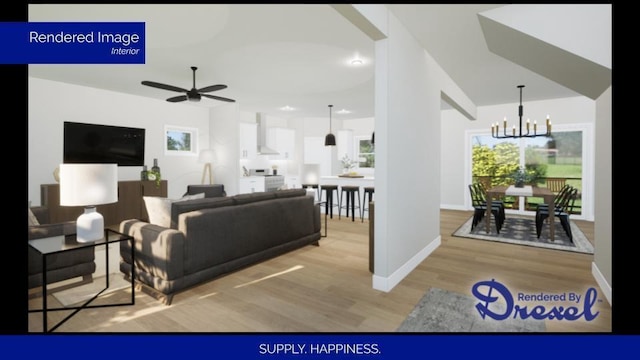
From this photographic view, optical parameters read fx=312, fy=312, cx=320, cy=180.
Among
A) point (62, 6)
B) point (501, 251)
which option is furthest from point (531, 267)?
point (62, 6)

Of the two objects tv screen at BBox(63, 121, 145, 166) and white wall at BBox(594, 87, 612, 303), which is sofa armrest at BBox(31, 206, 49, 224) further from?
white wall at BBox(594, 87, 612, 303)

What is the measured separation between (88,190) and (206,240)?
3.33ft

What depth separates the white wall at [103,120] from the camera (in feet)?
17.1

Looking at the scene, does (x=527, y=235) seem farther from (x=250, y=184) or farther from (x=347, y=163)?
(x=250, y=184)

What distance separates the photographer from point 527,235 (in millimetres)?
5016

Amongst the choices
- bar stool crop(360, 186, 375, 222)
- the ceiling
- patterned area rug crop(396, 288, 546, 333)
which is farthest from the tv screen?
patterned area rug crop(396, 288, 546, 333)

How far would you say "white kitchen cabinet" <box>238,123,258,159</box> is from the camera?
7.78 metres

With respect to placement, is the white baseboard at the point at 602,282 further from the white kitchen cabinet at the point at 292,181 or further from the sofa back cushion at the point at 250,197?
the white kitchen cabinet at the point at 292,181

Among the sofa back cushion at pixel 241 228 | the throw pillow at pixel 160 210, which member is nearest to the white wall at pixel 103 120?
the throw pillow at pixel 160 210

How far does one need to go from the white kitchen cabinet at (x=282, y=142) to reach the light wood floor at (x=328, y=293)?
5175 millimetres

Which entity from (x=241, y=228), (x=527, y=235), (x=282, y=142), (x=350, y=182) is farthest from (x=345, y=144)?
(x=241, y=228)

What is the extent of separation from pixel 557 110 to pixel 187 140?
8.32 m

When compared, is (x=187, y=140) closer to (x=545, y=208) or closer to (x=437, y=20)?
(x=437, y=20)
